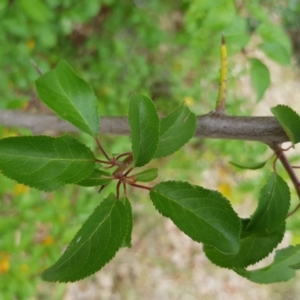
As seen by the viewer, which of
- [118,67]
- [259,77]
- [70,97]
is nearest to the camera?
[70,97]

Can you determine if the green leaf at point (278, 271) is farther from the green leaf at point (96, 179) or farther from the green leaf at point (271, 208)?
the green leaf at point (96, 179)

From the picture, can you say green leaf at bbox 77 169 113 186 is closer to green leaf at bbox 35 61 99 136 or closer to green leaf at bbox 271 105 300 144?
green leaf at bbox 35 61 99 136

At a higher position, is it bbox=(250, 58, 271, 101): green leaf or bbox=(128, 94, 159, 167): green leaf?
bbox=(128, 94, 159, 167): green leaf

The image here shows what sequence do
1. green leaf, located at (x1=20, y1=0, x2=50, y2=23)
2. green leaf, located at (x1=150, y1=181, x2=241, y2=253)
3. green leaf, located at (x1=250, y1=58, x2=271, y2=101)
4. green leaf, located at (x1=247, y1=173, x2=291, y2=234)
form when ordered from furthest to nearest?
green leaf, located at (x1=20, y1=0, x2=50, y2=23) < green leaf, located at (x1=250, y1=58, x2=271, y2=101) < green leaf, located at (x1=247, y1=173, x2=291, y2=234) < green leaf, located at (x1=150, y1=181, x2=241, y2=253)

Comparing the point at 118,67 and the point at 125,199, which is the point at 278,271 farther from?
the point at 118,67

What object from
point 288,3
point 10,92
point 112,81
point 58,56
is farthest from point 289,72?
point 10,92

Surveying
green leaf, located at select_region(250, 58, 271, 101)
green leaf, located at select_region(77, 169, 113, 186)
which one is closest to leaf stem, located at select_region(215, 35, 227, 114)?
green leaf, located at select_region(77, 169, 113, 186)

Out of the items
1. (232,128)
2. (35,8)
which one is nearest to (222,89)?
(232,128)
